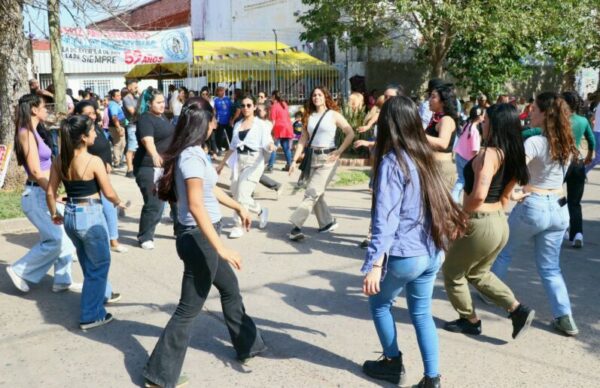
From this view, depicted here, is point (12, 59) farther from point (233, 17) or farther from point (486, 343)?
point (233, 17)

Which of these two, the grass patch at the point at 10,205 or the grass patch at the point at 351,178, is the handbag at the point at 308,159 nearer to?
the grass patch at the point at 10,205

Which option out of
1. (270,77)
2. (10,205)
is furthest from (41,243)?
(270,77)

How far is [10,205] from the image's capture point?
8648 mm

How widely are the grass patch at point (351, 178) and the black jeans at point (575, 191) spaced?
488cm

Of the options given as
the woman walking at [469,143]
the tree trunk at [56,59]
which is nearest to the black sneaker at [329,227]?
the woman walking at [469,143]

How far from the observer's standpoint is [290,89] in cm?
2012

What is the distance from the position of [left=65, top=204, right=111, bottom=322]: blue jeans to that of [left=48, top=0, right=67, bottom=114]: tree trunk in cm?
668

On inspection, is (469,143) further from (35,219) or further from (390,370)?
(35,219)

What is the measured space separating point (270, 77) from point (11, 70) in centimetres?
1019

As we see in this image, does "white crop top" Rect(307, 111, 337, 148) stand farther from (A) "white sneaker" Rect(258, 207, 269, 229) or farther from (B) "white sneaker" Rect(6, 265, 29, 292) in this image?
(B) "white sneaker" Rect(6, 265, 29, 292)

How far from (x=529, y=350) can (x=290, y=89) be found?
651 inches

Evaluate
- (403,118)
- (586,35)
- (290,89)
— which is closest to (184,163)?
(403,118)

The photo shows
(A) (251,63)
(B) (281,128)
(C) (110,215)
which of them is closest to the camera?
(C) (110,215)

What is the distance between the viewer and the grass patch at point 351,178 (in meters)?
11.4
